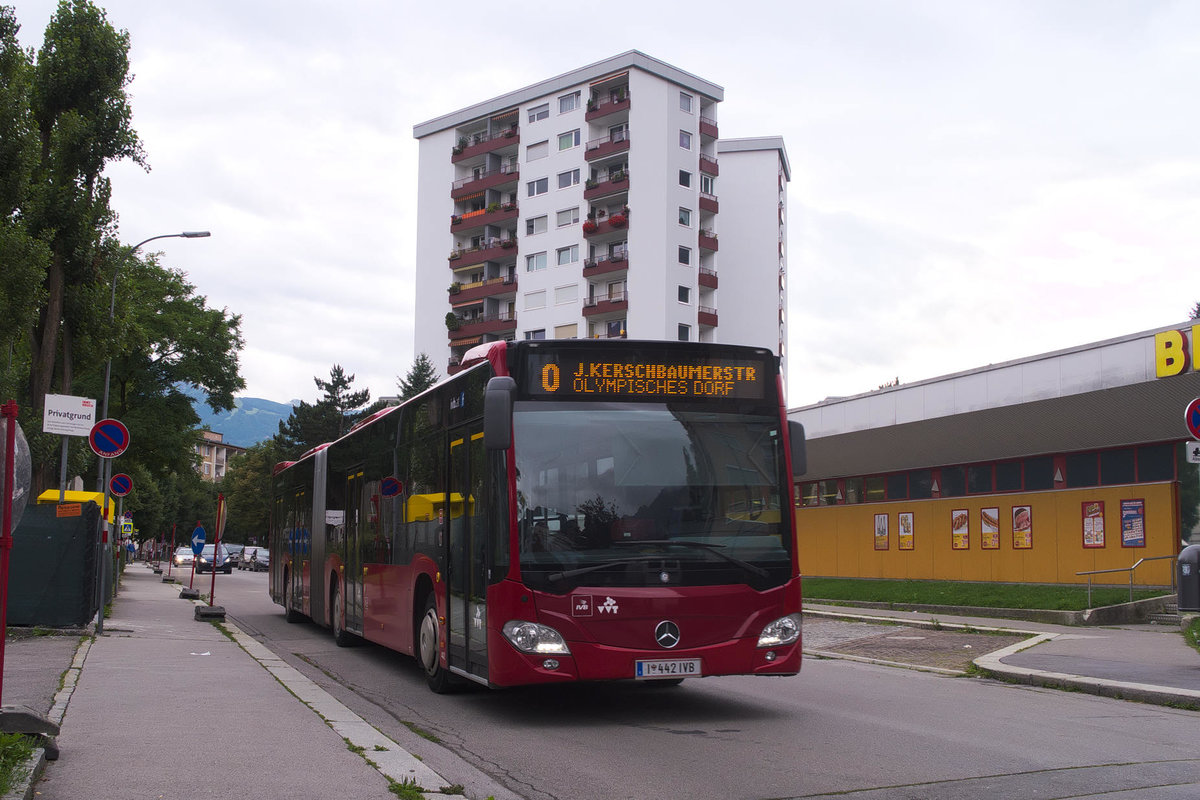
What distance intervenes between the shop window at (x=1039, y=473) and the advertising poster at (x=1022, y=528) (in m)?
0.49

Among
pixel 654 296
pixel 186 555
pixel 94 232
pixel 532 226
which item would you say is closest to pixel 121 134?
pixel 94 232

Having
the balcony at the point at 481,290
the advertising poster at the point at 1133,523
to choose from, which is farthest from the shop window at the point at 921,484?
the balcony at the point at 481,290

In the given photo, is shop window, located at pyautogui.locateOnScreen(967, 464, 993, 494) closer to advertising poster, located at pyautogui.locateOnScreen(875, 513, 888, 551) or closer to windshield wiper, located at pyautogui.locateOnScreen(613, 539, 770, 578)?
advertising poster, located at pyautogui.locateOnScreen(875, 513, 888, 551)

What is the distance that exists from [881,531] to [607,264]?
128 ft

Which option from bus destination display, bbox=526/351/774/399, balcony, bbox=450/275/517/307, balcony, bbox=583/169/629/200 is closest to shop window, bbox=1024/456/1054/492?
bus destination display, bbox=526/351/774/399

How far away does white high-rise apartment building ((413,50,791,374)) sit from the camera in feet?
223

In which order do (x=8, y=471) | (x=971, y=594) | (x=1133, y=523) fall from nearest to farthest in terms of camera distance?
(x=8, y=471)
(x=1133, y=523)
(x=971, y=594)

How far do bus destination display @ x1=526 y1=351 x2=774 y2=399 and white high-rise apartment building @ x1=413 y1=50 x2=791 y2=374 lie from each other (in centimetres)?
5646

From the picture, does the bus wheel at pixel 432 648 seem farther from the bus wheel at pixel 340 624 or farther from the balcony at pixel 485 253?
the balcony at pixel 485 253

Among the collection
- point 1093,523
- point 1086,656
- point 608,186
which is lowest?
point 1086,656

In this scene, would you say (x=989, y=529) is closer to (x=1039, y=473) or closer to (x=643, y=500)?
(x=1039, y=473)

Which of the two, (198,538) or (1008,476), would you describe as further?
(198,538)

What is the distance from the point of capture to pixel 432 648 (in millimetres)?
11188

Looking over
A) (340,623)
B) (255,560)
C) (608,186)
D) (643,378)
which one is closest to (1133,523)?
(340,623)
